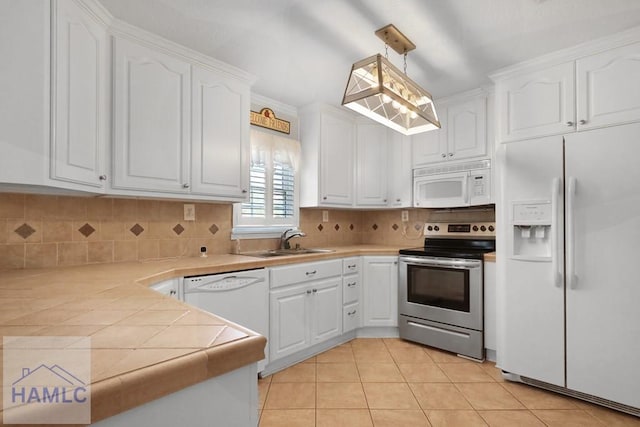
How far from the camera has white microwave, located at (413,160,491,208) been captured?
2838 mm

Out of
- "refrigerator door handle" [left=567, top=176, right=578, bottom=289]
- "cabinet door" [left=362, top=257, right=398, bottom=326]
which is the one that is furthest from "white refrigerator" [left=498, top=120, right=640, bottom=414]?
"cabinet door" [left=362, top=257, right=398, bottom=326]

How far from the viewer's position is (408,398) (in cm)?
207

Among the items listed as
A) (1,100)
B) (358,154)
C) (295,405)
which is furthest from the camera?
(358,154)

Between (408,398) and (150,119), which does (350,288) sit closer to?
(408,398)

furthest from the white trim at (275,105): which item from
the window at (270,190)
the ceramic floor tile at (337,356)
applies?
the ceramic floor tile at (337,356)

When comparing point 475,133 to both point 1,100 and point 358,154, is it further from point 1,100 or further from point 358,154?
point 1,100

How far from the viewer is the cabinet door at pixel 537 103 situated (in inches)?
84.2

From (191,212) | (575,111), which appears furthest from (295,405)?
(575,111)

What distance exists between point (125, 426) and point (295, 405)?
1671 millimetres

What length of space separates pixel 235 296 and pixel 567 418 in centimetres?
211

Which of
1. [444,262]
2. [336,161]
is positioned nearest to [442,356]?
[444,262]

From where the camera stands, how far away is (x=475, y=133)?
2.90 metres

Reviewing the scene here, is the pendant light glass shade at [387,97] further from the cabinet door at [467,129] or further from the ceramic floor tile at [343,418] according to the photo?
the ceramic floor tile at [343,418]

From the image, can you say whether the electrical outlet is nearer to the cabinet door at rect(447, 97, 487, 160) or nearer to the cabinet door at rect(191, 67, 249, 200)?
the cabinet door at rect(191, 67, 249, 200)
